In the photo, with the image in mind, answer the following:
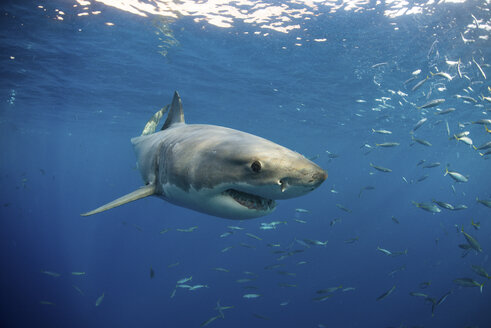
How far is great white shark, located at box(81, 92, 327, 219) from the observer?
5.58 feet

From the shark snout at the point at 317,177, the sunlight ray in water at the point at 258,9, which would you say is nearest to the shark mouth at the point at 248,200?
the shark snout at the point at 317,177

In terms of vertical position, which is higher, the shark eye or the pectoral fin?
the shark eye

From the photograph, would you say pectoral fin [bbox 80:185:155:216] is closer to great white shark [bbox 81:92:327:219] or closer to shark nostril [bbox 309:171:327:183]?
great white shark [bbox 81:92:327:219]

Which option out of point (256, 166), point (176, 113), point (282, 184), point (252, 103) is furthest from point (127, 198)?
point (252, 103)

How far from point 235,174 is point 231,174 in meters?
0.04

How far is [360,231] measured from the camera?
133 ft

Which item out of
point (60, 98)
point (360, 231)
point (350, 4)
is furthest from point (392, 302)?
point (60, 98)

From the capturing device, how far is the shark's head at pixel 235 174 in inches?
66.8

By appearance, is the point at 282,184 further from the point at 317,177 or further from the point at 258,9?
the point at 258,9

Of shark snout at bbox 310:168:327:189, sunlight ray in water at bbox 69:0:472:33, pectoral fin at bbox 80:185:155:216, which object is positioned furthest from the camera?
sunlight ray in water at bbox 69:0:472:33

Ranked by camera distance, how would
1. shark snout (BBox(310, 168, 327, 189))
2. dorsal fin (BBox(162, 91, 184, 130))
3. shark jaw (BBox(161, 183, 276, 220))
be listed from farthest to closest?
dorsal fin (BBox(162, 91, 184, 130)) → shark jaw (BBox(161, 183, 276, 220)) → shark snout (BBox(310, 168, 327, 189))

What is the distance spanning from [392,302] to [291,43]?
2386cm

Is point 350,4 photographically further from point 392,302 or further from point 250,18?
point 392,302

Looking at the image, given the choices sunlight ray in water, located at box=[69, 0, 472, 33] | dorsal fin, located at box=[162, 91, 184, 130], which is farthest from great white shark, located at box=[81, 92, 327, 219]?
sunlight ray in water, located at box=[69, 0, 472, 33]
